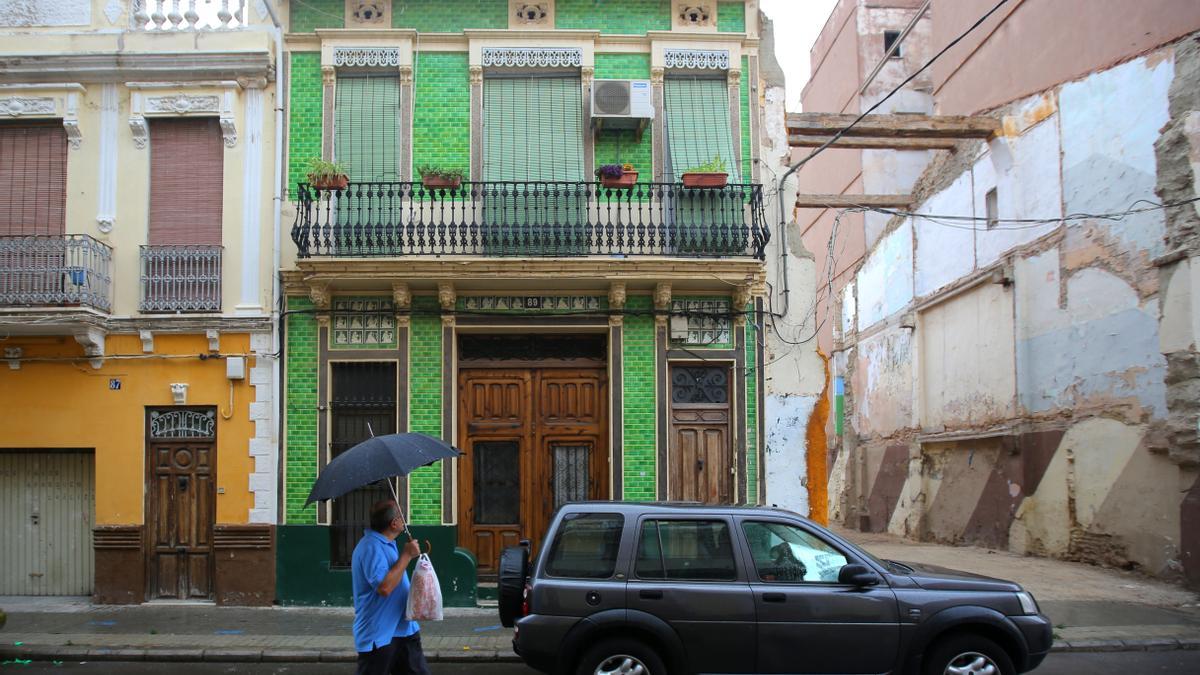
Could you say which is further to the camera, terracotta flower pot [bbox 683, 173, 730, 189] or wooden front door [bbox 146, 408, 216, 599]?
terracotta flower pot [bbox 683, 173, 730, 189]

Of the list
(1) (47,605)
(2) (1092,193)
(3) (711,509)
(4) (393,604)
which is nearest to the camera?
(4) (393,604)

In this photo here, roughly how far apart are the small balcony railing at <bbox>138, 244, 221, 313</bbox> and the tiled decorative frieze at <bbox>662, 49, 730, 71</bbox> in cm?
667

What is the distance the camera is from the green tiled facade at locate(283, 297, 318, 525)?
12.8 m

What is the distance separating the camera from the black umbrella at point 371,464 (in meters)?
6.45

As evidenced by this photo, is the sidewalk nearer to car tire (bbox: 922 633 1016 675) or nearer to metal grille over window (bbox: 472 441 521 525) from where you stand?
metal grille over window (bbox: 472 441 521 525)

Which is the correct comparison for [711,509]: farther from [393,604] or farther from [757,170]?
[757,170]

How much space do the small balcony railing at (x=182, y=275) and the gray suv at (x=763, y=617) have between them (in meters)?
7.59

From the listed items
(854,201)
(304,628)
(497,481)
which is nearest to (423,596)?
(304,628)

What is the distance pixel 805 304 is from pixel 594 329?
2.86m

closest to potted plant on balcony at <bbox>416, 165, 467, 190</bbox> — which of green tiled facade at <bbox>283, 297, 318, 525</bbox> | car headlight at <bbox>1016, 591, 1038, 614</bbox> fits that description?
green tiled facade at <bbox>283, 297, 318, 525</bbox>

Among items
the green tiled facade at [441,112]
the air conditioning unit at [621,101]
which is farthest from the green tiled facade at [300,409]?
the air conditioning unit at [621,101]

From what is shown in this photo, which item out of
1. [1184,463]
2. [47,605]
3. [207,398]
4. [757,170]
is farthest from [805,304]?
[47,605]

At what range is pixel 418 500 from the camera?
12.7 metres

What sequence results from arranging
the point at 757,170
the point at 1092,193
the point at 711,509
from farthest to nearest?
A: 1. the point at 1092,193
2. the point at 757,170
3. the point at 711,509
